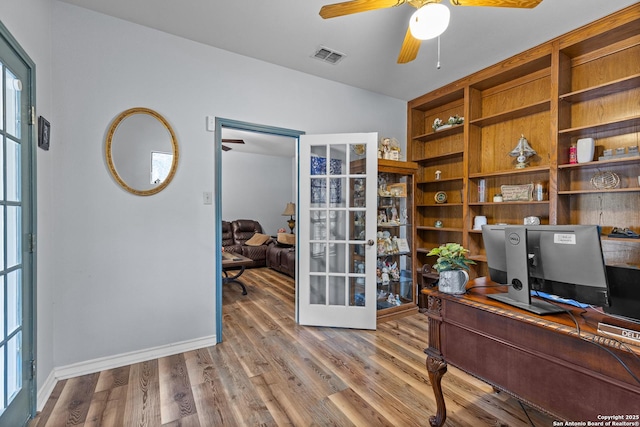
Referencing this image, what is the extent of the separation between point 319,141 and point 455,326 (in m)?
2.21

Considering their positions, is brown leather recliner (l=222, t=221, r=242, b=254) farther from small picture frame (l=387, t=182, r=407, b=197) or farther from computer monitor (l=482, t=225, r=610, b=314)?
computer monitor (l=482, t=225, r=610, b=314)

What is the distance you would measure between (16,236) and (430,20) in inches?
99.6

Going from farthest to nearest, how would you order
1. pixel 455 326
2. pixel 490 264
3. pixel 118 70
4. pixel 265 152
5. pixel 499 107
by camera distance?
pixel 265 152, pixel 499 107, pixel 118 70, pixel 490 264, pixel 455 326

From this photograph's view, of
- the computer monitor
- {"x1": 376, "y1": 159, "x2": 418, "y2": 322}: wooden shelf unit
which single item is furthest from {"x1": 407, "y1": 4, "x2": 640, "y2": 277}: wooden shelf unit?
the computer monitor

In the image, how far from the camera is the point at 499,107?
3.21m

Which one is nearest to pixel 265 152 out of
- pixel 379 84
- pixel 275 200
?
pixel 275 200

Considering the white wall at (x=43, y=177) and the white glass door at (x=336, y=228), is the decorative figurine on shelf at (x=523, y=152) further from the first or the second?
the white wall at (x=43, y=177)

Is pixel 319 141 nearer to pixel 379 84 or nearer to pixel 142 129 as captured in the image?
pixel 379 84

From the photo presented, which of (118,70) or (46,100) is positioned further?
(118,70)

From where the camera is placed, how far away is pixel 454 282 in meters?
1.53

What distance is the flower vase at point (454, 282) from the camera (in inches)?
60.0

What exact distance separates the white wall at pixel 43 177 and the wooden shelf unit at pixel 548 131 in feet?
12.3

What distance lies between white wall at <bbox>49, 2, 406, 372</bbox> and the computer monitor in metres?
2.34

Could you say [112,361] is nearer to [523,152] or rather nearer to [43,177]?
[43,177]
